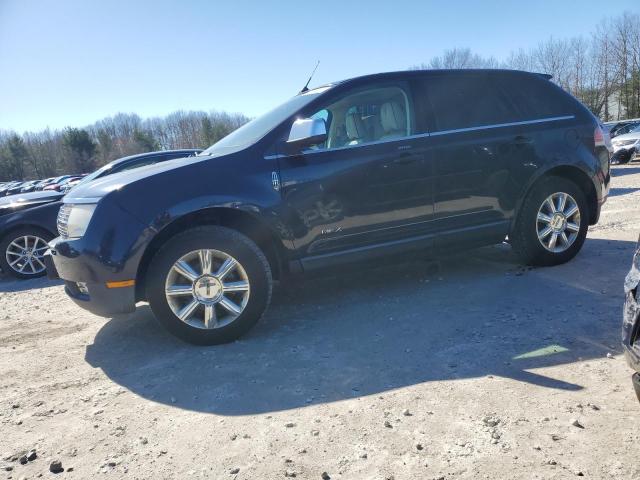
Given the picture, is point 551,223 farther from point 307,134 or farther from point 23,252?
point 23,252

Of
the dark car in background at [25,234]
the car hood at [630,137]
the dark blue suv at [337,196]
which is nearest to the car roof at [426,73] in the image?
the dark blue suv at [337,196]

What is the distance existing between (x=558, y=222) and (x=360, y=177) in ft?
7.31

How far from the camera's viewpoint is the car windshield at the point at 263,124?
12.7 ft

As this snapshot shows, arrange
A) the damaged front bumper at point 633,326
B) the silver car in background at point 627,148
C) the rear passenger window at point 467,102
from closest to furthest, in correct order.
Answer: the damaged front bumper at point 633,326 < the rear passenger window at point 467,102 < the silver car in background at point 627,148

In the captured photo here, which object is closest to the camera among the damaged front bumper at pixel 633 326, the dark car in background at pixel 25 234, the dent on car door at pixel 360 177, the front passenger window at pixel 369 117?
the damaged front bumper at pixel 633 326

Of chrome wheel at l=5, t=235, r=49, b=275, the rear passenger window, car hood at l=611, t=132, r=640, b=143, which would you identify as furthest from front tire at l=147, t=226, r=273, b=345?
car hood at l=611, t=132, r=640, b=143

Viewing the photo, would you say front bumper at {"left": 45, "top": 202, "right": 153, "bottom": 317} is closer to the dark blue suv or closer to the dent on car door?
the dark blue suv

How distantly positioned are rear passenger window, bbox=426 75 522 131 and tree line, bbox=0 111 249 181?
153ft

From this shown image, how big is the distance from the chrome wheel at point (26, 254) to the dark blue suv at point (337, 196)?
3617 mm

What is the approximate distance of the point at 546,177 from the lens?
460cm

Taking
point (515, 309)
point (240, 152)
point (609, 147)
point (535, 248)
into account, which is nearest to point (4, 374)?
point (240, 152)

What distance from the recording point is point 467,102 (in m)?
4.37

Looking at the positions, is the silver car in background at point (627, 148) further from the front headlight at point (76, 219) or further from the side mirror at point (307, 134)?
the front headlight at point (76, 219)

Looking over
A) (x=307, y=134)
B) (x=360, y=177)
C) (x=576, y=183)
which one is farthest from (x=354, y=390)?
(x=576, y=183)
